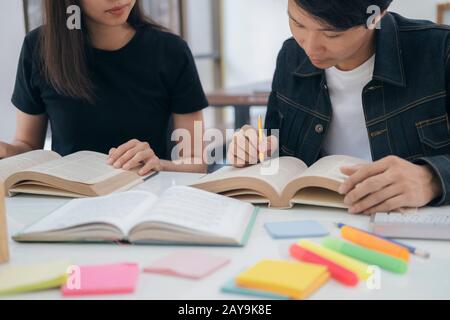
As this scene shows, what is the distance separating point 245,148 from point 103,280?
51cm

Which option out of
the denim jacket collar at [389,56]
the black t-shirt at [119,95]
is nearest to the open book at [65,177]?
the black t-shirt at [119,95]

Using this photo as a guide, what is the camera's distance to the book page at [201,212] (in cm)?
81

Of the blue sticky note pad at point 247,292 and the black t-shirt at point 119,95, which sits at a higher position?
the black t-shirt at point 119,95

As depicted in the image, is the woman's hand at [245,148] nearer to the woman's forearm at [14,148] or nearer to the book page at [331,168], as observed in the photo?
the book page at [331,168]

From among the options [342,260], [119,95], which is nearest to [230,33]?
[119,95]

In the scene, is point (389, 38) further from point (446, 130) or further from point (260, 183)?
point (260, 183)

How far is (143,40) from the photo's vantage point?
1602 mm

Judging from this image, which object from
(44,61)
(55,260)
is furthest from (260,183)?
(44,61)

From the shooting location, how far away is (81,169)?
1173 mm

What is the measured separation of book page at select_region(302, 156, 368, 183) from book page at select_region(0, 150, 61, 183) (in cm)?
61

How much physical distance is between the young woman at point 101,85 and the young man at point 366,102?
1.06 ft

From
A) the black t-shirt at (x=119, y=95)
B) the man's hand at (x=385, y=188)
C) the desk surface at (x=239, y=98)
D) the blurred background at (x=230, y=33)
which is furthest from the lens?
the blurred background at (x=230, y=33)

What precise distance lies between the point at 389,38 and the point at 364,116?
18 centimetres

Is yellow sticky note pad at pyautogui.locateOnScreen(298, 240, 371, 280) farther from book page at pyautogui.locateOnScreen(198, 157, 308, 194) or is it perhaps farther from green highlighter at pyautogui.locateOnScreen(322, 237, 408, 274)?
book page at pyautogui.locateOnScreen(198, 157, 308, 194)
